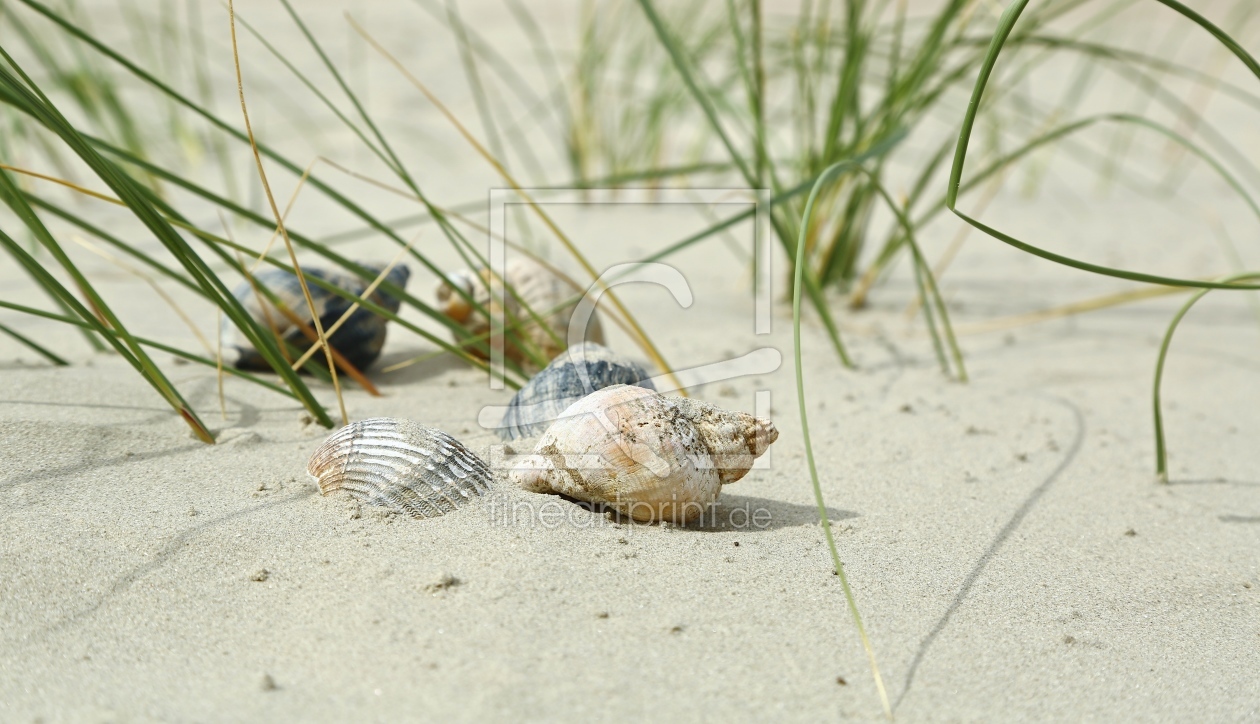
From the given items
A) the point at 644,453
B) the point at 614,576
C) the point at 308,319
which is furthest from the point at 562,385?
the point at 308,319

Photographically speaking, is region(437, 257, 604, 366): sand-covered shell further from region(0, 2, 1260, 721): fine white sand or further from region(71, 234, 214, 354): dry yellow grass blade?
region(71, 234, 214, 354): dry yellow grass blade

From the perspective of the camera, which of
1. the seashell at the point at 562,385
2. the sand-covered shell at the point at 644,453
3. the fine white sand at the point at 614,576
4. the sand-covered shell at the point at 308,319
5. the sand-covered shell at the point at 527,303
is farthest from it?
the sand-covered shell at the point at 527,303

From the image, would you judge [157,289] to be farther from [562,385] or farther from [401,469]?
[562,385]

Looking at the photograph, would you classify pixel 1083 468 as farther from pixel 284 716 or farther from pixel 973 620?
pixel 284 716

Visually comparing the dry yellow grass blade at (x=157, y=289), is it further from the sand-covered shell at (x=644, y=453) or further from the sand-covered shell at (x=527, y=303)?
the sand-covered shell at (x=644, y=453)

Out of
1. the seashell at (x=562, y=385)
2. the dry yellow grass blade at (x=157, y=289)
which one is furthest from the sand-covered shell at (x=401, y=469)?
the dry yellow grass blade at (x=157, y=289)

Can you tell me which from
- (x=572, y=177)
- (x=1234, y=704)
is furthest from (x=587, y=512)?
(x=572, y=177)
